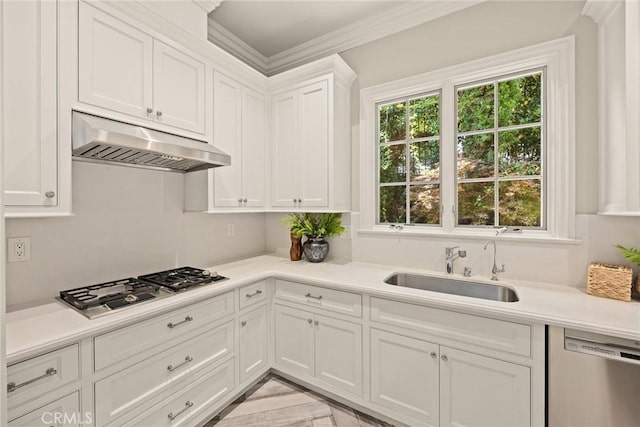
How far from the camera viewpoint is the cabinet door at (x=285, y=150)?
258 cm

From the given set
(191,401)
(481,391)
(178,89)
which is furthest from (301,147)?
(481,391)

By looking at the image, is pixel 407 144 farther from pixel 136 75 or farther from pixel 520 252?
pixel 136 75

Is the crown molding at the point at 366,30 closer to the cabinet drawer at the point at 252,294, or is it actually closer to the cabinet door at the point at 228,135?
the cabinet door at the point at 228,135

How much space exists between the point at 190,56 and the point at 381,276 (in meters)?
2.11

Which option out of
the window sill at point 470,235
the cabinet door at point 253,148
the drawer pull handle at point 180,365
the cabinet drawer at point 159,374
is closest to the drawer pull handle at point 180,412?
the cabinet drawer at point 159,374

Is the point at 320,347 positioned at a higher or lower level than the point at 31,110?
lower

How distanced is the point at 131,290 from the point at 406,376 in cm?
176

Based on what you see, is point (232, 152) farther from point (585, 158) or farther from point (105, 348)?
point (585, 158)

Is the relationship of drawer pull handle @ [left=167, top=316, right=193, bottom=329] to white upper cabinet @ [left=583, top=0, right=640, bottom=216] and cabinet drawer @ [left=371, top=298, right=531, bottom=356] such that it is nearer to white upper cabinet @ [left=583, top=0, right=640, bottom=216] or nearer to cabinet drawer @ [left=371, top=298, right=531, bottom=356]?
cabinet drawer @ [left=371, top=298, right=531, bottom=356]

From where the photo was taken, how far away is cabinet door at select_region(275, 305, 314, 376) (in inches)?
84.0

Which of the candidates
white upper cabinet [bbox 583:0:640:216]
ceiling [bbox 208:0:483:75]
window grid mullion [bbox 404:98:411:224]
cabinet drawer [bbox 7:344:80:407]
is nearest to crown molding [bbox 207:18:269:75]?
ceiling [bbox 208:0:483:75]

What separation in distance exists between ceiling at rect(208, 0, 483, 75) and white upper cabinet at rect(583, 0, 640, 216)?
867 mm

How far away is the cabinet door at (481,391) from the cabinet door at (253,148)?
186 centimetres

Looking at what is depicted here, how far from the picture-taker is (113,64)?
161 centimetres
